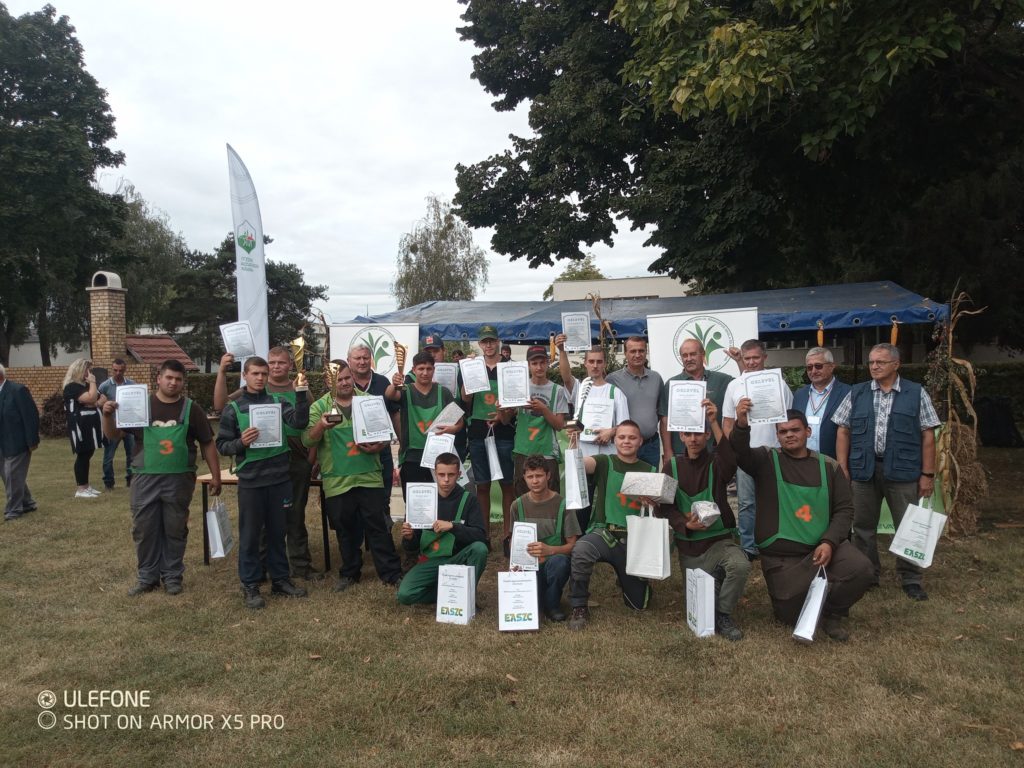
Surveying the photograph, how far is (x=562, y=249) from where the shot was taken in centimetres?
1573

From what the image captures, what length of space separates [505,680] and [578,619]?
939 millimetres

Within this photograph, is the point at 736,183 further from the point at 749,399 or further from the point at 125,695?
the point at 125,695

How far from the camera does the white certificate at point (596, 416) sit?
5805mm

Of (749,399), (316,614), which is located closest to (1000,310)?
(749,399)

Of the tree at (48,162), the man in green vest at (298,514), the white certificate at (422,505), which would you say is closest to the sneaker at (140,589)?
the man in green vest at (298,514)

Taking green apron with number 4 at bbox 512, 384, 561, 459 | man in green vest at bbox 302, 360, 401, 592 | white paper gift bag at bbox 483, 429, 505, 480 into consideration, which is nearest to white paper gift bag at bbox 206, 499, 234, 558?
man in green vest at bbox 302, 360, 401, 592

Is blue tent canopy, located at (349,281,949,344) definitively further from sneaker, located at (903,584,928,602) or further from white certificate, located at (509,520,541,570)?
white certificate, located at (509,520,541,570)

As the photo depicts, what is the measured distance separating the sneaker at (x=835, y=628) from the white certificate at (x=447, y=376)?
Answer: 350cm

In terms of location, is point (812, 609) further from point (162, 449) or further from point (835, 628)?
point (162, 449)

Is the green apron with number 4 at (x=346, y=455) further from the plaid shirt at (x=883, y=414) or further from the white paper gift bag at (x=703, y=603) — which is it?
the plaid shirt at (x=883, y=414)

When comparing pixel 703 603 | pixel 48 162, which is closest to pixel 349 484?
pixel 703 603

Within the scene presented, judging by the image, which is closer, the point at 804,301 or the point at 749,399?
the point at 749,399

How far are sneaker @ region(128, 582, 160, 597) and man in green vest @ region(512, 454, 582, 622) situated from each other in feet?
9.88

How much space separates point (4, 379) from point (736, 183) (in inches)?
442
